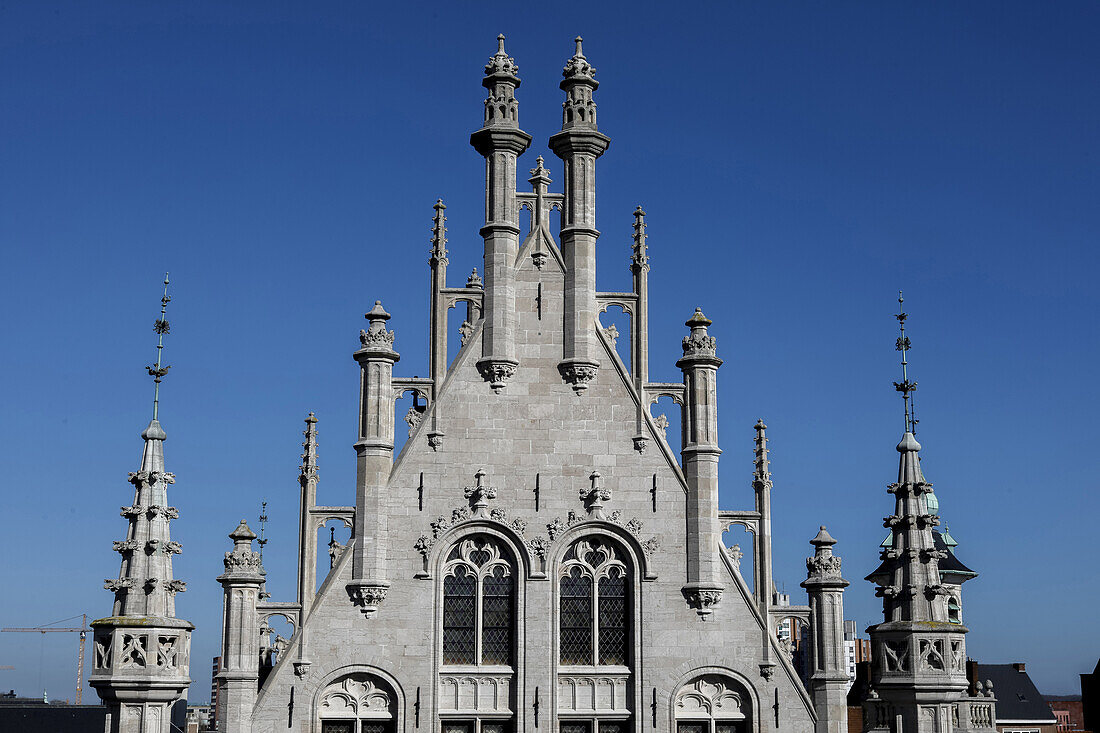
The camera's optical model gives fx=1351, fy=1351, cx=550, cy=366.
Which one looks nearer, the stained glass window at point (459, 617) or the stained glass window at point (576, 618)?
the stained glass window at point (459, 617)

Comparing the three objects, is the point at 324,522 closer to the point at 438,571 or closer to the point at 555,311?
the point at 438,571

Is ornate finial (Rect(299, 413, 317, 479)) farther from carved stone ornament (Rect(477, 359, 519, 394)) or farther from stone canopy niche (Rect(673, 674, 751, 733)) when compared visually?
stone canopy niche (Rect(673, 674, 751, 733))

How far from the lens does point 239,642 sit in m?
31.5

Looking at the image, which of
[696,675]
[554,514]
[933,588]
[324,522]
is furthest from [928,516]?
[324,522]

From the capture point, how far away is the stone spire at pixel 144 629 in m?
30.3

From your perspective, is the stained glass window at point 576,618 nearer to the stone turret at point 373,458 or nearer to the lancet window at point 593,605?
the lancet window at point 593,605

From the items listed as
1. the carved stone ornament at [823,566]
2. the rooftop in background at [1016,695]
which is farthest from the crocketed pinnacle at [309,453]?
the rooftop in background at [1016,695]

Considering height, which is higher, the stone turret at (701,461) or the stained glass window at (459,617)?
the stone turret at (701,461)

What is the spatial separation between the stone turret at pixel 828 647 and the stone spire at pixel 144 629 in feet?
48.3

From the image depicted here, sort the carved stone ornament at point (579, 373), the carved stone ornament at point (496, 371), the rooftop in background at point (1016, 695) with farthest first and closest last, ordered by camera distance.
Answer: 1. the rooftop in background at point (1016, 695)
2. the carved stone ornament at point (579, 373)
3. the carved stone ornament at point (496, 371)

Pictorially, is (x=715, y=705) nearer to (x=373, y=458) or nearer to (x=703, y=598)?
(x=703, y=598)

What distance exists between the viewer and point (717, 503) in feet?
109

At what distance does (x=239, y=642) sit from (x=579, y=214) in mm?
13502

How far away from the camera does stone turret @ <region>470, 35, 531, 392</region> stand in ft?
111
